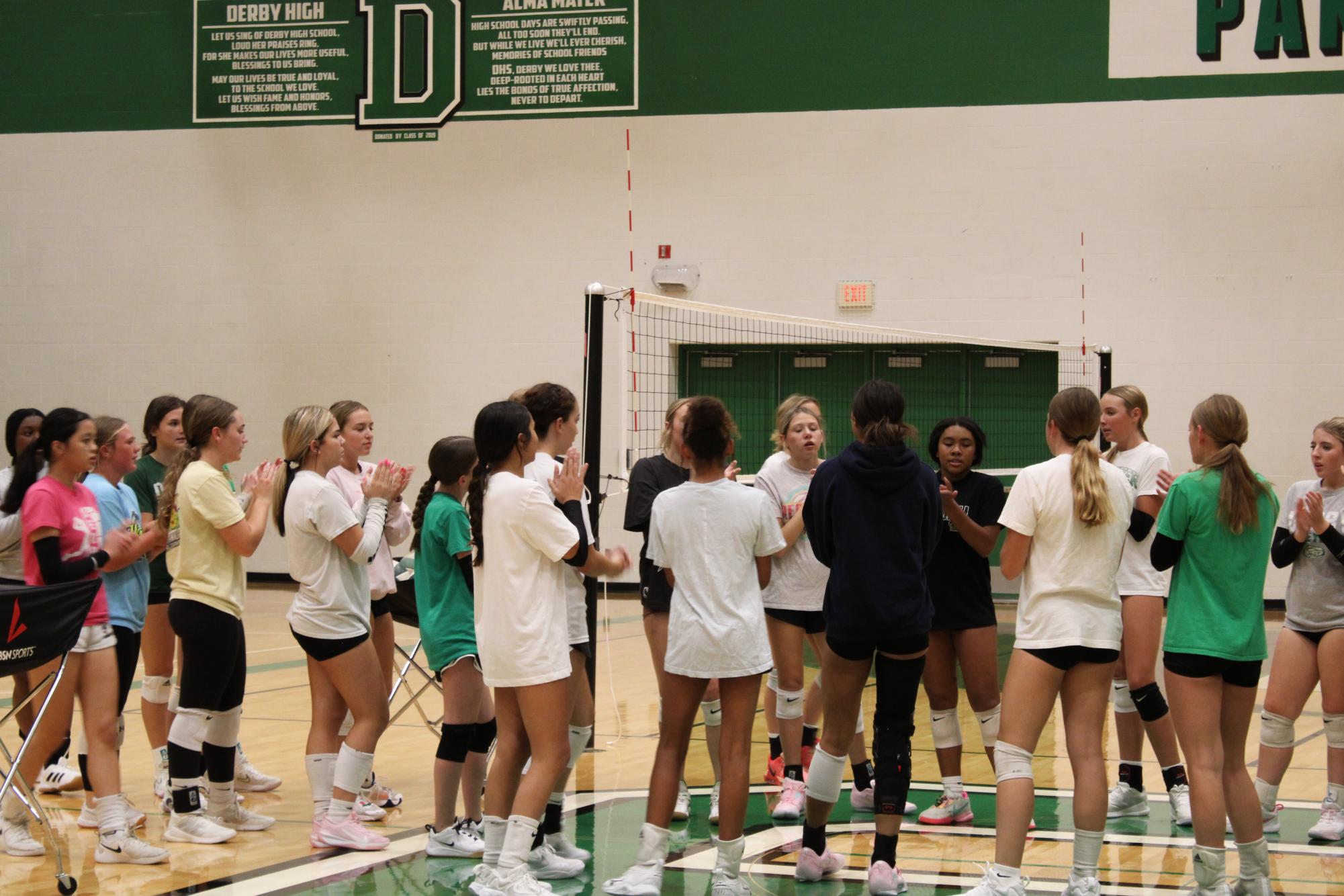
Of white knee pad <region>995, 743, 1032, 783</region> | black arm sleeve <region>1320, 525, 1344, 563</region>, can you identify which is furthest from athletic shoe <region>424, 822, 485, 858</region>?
black arm sleeve <region>1320, 525, 1344, 563</region>

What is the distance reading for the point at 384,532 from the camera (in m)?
5.05

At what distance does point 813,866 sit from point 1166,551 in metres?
1.50

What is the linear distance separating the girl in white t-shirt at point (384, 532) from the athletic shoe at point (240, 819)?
1.33ft

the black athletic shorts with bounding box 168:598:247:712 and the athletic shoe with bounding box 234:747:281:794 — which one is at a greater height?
the black athletic shorts with bounding box 168:598:247:712

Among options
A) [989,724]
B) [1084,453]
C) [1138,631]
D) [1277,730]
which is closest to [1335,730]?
[1277,730]

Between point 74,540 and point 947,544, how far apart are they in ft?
10.3

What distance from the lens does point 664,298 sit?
6641 millimetres

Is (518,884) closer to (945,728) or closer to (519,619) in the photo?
(519,619)

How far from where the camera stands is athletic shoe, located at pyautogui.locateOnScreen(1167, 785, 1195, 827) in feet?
16.2

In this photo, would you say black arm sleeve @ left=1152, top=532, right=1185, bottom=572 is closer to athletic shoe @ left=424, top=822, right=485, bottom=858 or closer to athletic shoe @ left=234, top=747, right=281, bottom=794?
athletic shoe @ left=424, top=822, right=485, bottom=858

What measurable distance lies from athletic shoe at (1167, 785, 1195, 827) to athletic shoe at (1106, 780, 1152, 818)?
0.49 ft

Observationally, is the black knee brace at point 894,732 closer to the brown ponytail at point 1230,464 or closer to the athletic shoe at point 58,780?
the brown ponytail at point 1230,464

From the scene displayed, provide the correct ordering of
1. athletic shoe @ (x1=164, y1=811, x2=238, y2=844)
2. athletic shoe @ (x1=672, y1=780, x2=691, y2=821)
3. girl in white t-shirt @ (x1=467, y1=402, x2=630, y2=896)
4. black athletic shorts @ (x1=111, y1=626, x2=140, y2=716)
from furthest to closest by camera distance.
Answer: athletic shoe @ (x1=672, y1=780, x2=691, y2=821) → black athletic shorts @ (x1=111, y1=626, x2=140, y2=716) → athletic shoe @ (x1=164, y1=811, x2=238, y2=844) → girl in white t-shirt @ (x1=467, y1=402, x2=630, y2=896)

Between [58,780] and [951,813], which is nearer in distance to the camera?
[951,813]
